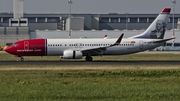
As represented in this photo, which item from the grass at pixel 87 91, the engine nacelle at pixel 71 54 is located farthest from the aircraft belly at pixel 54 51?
the grass at pixel 87 91

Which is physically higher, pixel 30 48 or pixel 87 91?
pixel 30 48

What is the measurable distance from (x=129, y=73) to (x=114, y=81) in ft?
18.2

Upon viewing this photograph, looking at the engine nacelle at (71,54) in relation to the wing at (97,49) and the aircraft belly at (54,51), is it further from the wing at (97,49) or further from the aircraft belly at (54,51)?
the aircraft belly at (54,51)

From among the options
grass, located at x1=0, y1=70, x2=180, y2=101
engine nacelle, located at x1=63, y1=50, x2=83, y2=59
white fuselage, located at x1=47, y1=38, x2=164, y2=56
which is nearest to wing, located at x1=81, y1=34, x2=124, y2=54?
white fuselage, located at x1=47, y1=38, x2=164, y2=56

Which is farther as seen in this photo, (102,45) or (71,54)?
(102,45)

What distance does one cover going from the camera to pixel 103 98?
20156 mm

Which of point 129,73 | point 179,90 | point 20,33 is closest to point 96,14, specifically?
point 20,33

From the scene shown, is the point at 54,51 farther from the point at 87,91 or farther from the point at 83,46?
the point at 87,91

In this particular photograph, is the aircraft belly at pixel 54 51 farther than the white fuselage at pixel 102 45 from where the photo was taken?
No

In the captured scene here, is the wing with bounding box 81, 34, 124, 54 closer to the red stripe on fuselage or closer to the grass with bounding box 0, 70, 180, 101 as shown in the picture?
the red stripe on fuselage

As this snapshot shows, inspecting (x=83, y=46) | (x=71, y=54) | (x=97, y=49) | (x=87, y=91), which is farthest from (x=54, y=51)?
(x=87, y=91)

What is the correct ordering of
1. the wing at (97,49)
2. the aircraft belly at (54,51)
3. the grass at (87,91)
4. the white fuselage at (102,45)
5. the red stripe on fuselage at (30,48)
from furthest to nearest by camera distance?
1. the white fuselage at (102,45)
2. the aircraft belly at (54,51)
3. the red stripe on fuselage at (30,48)
4. the wing at (97,49)
5. the grass at (87,91)

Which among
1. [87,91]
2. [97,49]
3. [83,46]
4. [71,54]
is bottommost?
[87,91]

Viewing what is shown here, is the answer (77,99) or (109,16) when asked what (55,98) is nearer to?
(77,99)
